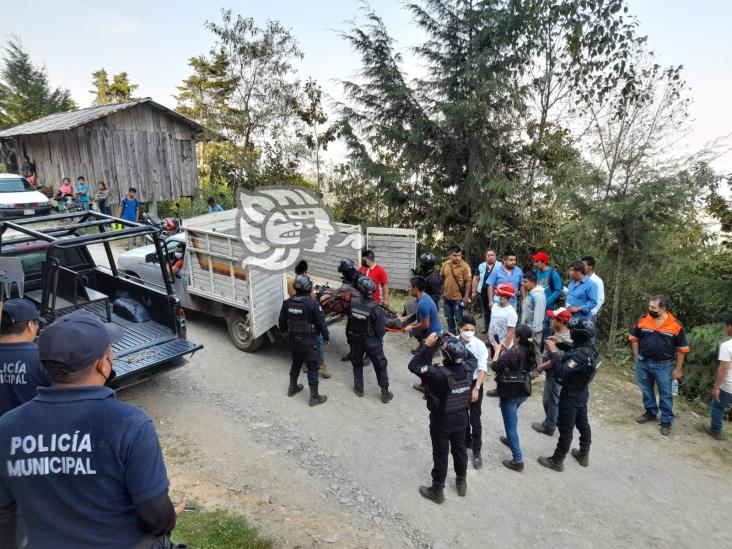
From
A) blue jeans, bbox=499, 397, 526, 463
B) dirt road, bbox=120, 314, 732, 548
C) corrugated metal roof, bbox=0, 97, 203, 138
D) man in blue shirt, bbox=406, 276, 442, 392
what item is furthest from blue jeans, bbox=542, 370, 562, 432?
corrugated metal roof, bbox=0, 97, 203, 138

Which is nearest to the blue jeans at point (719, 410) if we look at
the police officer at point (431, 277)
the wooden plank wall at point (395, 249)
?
the police officer at point (431, 277)

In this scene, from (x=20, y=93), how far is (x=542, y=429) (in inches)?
1481

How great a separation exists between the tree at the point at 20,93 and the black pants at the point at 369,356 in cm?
3411

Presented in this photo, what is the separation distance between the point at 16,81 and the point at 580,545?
3929 cm

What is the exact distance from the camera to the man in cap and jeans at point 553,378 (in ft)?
15.7

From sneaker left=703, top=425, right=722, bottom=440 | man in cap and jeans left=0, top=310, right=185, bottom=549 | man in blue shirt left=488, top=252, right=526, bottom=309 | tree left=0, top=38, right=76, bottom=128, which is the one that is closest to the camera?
man in cap and jeans left=0, top=310, right=185, bottom=549

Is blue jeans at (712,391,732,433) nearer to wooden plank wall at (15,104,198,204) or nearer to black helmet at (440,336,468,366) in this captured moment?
black helmet at (440,336,468,366)

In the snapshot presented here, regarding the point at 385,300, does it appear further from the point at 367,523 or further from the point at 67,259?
the point at 67,259

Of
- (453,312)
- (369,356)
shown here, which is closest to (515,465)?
(369,356)

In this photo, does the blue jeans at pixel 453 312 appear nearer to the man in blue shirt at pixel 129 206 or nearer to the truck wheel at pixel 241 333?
the truck wheel at pixel 241 333

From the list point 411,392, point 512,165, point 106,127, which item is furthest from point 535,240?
point 106,127

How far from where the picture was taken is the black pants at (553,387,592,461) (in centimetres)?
446

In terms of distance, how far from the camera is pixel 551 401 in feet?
17.3

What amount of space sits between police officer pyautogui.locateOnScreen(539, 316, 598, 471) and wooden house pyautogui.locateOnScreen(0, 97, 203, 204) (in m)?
16.1
